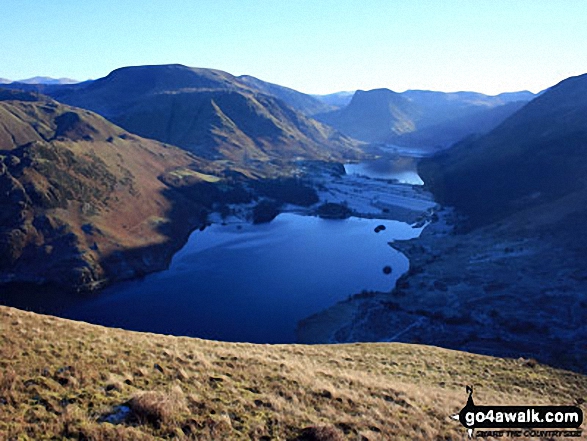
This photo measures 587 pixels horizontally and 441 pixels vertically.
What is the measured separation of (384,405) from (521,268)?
85.6 m

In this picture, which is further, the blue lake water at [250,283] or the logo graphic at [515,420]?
the blue lake water at [250,283]

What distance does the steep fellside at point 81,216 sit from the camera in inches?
3693

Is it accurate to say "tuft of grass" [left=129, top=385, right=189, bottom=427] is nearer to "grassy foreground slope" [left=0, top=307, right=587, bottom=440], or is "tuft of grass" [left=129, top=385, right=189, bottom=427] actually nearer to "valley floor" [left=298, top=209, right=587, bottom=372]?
"grassy foreground slope" [left=0, top=307, right=587, bottom=440]

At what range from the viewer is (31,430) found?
1445 cm

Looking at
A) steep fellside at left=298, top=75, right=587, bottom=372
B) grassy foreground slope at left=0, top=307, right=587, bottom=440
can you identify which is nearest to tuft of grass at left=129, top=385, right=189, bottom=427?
grassy foreground slope at left=0, top=307, right=587, bottom=440

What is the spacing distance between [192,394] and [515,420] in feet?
54.8

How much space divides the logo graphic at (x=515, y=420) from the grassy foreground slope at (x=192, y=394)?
113 cm

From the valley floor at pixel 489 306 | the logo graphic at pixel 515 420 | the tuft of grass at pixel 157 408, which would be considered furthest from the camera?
the valley floor at pixel 489 306

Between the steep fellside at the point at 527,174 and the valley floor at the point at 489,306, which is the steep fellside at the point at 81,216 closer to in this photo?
the valley floor at the point at 489,306

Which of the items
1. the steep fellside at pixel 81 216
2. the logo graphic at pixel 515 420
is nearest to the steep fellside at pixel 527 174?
the steep fellside at pixel 81 216

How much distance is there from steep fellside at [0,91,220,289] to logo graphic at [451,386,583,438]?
89265 mm

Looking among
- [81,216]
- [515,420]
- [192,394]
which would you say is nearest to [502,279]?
[515,420]

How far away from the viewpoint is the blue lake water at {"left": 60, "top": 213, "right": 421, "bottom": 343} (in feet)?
253

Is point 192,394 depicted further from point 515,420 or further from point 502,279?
point 502,279
